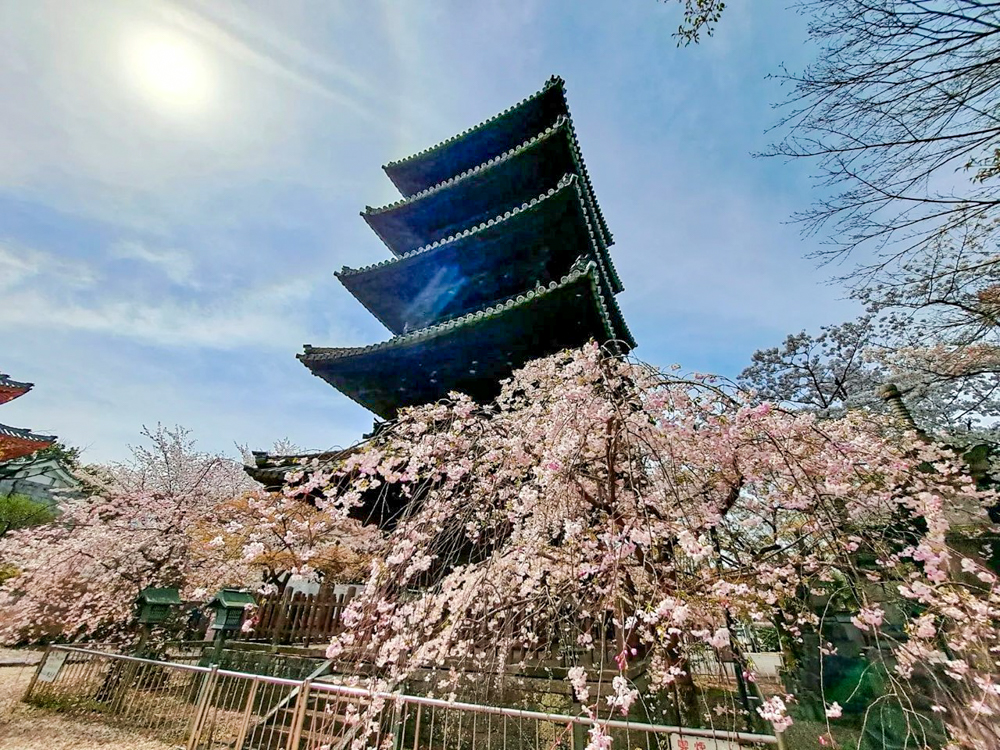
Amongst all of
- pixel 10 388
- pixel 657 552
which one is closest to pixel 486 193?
pixel 657 552

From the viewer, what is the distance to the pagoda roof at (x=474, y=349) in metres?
5.16

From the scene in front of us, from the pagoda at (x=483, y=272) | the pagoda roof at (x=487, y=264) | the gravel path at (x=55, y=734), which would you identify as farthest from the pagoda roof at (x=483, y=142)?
the gravel path at (x=55, y=734)

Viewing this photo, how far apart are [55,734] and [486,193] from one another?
1099cm

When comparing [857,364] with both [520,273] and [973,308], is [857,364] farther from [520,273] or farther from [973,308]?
[520,273]

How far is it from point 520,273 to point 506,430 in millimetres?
3811

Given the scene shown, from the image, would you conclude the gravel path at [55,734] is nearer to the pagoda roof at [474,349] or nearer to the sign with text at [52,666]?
the sign with text at [52,666]

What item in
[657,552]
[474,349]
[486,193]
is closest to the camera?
[657,552]

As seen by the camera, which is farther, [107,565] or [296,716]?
[107,565]

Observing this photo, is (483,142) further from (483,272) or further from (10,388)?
(10,388)

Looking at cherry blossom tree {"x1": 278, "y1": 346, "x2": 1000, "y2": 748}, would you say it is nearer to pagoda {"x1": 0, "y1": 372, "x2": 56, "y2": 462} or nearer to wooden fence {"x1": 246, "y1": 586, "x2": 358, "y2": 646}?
wooden fence {"x1": 246, "y1": 586, "x2": 358, "y2": 646}

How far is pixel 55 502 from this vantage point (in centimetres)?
1816

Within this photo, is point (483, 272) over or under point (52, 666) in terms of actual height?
over

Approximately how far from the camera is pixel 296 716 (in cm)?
418

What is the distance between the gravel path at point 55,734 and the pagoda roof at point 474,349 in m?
5.40
